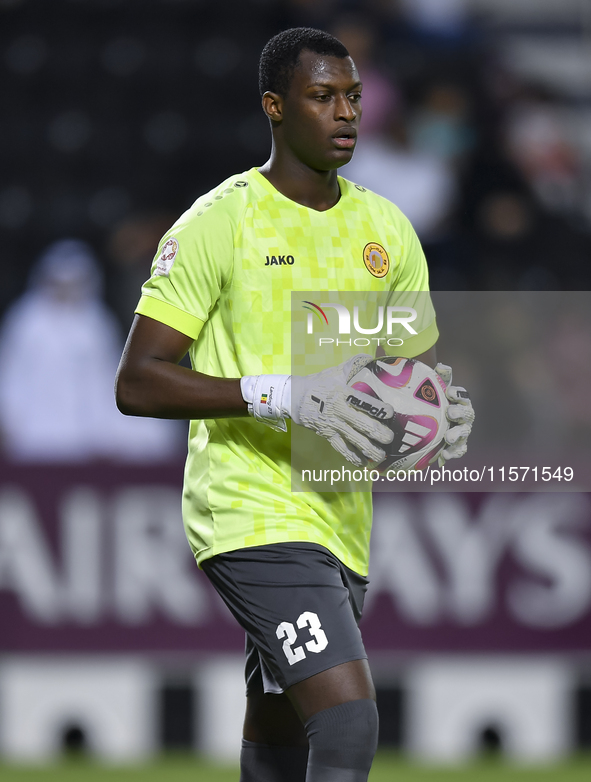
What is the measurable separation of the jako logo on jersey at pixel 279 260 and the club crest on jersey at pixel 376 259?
20 cm

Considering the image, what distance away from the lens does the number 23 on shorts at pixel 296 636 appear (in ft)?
8.59

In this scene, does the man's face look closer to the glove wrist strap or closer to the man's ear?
the man's ear

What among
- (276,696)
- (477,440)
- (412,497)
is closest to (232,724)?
(412,497)

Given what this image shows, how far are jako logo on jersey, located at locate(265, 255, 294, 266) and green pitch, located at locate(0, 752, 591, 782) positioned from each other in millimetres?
2959

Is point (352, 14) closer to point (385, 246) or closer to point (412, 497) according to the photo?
point (412, 497)

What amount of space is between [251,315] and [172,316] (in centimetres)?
21

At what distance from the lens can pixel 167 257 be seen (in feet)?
9.32

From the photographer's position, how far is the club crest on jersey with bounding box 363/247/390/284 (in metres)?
2.98

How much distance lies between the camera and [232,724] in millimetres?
5441

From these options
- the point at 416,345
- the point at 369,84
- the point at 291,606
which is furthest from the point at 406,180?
the point at 291,606

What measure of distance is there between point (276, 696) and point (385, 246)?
4.02ft

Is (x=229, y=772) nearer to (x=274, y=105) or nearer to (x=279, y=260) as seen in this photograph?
(x=279, y=260)


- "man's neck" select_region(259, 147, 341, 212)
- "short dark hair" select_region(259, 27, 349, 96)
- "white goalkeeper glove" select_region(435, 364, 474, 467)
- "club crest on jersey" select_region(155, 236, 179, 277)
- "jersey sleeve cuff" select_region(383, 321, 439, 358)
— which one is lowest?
"white goalkeeper glove" select_region(435, 364, 474, 467)

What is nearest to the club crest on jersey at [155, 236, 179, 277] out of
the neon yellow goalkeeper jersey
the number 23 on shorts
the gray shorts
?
the neon yellow goalkeeper jersey
